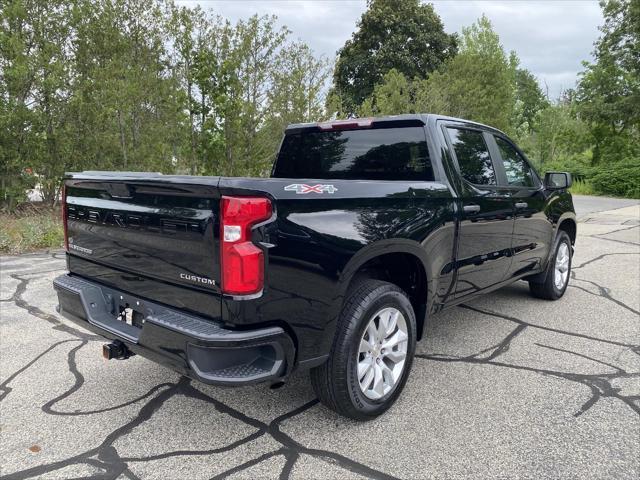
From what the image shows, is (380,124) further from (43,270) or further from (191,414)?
(43,270)

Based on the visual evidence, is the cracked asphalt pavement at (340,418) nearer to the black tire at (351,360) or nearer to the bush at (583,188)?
the black tire at (351,360)

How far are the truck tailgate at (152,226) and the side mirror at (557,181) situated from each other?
12.7ft

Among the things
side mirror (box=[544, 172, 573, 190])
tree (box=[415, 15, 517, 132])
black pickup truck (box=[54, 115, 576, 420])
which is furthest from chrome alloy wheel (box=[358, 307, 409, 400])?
tree (box=[415, 15, 517, 132])

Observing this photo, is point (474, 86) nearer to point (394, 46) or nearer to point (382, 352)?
point (394, 46)

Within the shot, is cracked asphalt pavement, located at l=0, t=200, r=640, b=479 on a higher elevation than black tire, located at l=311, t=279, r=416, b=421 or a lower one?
lower

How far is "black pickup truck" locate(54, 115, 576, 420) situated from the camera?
231cm

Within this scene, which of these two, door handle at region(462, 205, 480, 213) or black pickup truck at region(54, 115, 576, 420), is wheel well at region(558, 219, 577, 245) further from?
door handle at region(462, 205, 480, 213)

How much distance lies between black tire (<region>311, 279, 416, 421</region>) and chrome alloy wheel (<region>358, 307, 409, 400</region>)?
0.17 feet

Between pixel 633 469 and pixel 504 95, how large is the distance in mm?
25581

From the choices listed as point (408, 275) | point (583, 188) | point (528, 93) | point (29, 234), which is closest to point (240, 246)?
point (408, 275)

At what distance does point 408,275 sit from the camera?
11.2 feet

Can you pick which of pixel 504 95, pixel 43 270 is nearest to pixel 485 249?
pixel 43 270

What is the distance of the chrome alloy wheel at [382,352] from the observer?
2.89m

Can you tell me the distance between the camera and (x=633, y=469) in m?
2.50
